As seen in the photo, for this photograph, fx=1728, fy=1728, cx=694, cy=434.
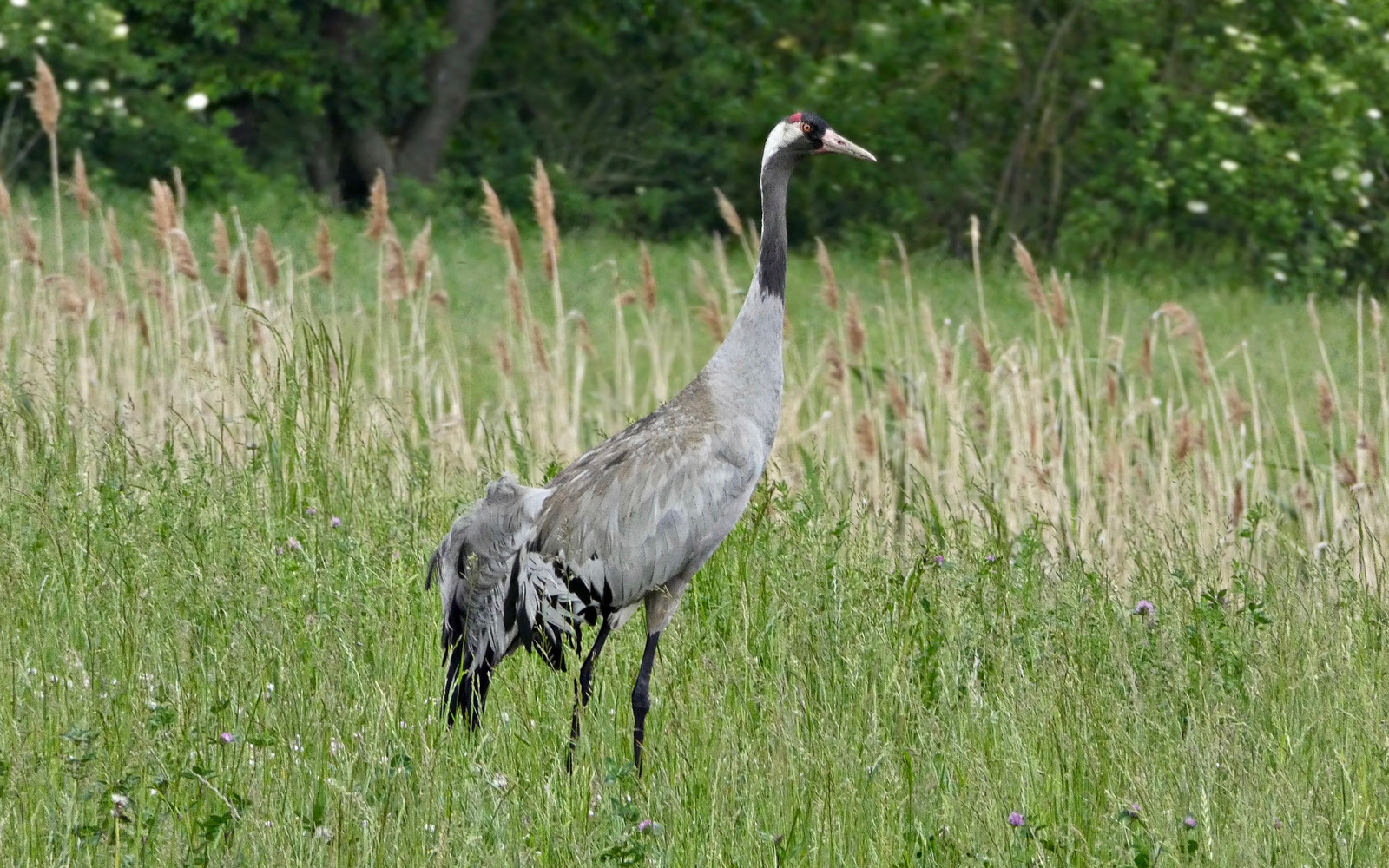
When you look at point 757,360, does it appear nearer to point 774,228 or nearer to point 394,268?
point 774,228

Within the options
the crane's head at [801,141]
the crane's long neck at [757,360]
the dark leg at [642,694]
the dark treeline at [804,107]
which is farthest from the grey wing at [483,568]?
the dark treeline at [804,107]

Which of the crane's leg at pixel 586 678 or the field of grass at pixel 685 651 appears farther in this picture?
the crane's leg at pixel 586 678

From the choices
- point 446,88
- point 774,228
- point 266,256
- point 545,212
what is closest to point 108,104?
point 446,88

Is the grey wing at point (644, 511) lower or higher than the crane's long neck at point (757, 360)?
lower

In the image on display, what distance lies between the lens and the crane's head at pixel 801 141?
16.2 feet

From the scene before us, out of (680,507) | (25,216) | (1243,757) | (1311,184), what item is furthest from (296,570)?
(1311,184)

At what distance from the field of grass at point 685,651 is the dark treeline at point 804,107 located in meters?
9.66

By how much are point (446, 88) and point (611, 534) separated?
16528 millimetres

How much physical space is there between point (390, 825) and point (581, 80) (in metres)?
20.1

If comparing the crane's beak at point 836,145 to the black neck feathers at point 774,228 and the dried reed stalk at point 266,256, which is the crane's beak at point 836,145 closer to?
the black neck feathers at point 774,228

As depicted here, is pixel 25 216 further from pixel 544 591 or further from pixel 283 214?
pixel 283 214

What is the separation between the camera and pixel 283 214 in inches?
672

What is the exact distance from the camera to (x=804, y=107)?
18.8 metres

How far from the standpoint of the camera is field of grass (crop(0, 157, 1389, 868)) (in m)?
3.10
